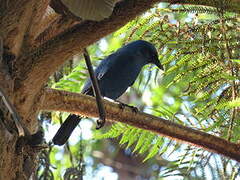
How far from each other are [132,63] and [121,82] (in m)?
0.25

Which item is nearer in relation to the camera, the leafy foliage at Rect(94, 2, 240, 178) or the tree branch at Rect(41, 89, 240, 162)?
the tree branch at Rect(41, 89, 240, 162)

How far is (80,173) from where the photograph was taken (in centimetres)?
335

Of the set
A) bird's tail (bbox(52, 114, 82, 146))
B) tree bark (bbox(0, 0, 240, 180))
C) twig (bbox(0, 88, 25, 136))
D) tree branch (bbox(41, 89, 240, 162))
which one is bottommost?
twig (bbox(0, 88, 25, 136))

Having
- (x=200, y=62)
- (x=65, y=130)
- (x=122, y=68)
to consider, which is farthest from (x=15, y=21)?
→ (x=122, y=68)

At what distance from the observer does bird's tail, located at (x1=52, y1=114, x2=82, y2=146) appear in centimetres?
383

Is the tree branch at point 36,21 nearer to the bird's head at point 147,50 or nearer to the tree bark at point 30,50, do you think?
the tree bark at point 30,50

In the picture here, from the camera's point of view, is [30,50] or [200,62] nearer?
[30,50]

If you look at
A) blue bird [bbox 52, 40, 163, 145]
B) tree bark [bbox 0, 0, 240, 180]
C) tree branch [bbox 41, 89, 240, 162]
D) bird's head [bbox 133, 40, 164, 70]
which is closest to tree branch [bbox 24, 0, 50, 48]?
tree bark [bbox 0, 0, 240, 180]

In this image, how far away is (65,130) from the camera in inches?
155

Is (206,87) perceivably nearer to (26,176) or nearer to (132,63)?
(26,176)

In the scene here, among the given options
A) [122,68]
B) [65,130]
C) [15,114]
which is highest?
[122,68]

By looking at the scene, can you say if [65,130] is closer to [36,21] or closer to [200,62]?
[200,62]

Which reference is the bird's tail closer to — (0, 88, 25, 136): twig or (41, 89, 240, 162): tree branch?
(41, 89, 240, 162): tree branch

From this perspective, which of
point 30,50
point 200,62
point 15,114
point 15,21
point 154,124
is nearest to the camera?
point 15,114
